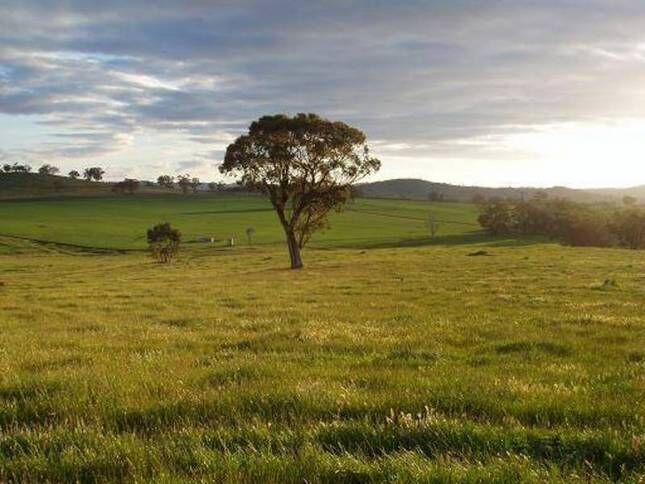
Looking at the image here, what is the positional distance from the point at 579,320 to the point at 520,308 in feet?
14.3

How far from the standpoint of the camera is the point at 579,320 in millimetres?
17375

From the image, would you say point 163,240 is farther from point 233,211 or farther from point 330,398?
point 233,211

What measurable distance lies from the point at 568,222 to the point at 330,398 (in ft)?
465

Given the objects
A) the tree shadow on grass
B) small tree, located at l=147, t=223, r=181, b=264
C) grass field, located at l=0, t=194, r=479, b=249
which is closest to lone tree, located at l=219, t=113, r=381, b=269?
small tree, located at l=147, t=223, r=181, b=264

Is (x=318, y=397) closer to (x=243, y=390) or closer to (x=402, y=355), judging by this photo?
(x=243, y=390)

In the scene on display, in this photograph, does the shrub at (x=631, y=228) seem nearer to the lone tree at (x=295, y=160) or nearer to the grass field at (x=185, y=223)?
the grass field at (x=185, y=223)

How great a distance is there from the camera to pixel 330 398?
8141mm

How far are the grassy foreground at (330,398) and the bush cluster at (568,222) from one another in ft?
397

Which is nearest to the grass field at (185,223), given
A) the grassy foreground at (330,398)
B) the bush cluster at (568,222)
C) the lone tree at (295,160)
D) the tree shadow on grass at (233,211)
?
the tree shadow on grass at (233,211)

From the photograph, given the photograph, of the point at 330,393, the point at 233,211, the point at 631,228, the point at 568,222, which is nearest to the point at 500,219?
the point at 568,222

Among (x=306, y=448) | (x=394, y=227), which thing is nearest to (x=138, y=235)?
(x=394, y=227)

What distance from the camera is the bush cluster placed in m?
130

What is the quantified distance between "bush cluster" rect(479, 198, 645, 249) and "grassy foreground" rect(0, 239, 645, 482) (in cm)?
12085

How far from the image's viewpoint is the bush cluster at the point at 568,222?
425 ft
